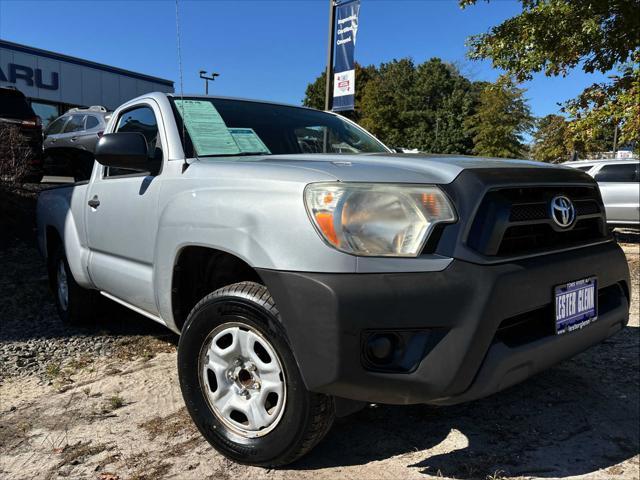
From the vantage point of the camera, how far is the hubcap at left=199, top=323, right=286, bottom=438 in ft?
7.11

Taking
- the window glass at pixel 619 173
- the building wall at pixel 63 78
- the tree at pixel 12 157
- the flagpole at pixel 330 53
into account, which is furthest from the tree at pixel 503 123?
the tree at pixel 12 157

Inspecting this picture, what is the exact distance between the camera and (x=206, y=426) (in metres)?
2.43

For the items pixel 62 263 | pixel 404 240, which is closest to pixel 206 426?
pixel 404 240

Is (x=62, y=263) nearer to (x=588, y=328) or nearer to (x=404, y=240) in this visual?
(x=404, y=240)

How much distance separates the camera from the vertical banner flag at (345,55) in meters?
8.94

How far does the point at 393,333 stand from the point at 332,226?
0.45 meters

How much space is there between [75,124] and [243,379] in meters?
11.1

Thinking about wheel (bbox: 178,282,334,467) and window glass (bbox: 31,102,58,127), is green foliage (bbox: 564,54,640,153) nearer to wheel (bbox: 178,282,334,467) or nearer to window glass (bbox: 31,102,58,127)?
wheel (bbox: 178,282,334,467)

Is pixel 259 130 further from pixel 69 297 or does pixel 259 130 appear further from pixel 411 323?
pixel 69 297

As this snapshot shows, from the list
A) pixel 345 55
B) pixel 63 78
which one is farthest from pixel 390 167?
pixel 63 78

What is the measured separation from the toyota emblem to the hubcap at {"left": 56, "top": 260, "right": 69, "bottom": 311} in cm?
382

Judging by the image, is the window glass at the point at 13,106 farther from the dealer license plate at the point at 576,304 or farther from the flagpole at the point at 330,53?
the dealer license plate at the point at 576,304

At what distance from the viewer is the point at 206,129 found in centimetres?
299

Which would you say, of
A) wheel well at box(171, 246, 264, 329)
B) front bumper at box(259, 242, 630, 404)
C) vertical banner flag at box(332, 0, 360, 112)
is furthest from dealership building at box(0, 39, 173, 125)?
front bumper at box(259, 242, 630, 404)
